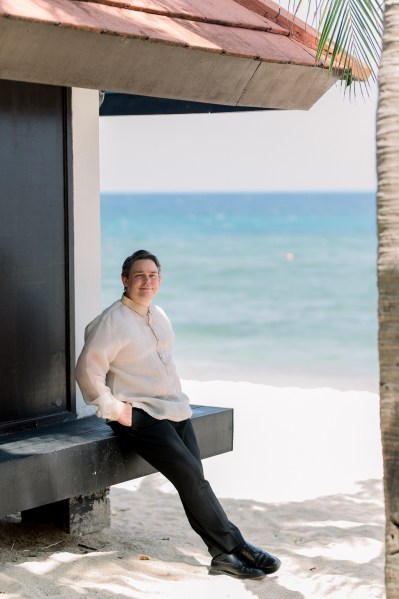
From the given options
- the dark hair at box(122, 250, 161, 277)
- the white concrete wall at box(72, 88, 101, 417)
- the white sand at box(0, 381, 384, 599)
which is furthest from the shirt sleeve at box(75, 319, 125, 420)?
the white sand at box(0, 381, 384, 599)

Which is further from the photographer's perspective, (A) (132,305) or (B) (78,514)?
(B) (78,514)

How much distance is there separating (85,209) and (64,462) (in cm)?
153

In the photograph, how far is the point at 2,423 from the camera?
549 cm

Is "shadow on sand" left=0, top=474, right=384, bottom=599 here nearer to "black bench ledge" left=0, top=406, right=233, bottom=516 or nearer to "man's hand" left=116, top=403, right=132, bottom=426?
"black bench ledge" left=0, top=406, right=233, bottom=516

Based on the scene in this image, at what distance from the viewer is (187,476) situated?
5145 mm

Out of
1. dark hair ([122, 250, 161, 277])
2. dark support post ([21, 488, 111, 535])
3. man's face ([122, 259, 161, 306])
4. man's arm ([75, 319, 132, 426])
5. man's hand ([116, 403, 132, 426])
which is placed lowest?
dark support post ([21, 488, 111, 535])

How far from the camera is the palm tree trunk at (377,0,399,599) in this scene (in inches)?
121

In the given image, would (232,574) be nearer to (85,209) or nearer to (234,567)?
(234,567)

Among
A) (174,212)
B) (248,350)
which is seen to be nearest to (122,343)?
(248,350)

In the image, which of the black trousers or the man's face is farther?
the man's face

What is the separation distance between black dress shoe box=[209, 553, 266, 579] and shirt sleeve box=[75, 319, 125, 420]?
0.86 m

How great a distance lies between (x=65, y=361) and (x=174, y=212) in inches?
2269

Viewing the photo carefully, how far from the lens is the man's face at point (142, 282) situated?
5359mm

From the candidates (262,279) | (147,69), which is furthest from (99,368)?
(262,279)
